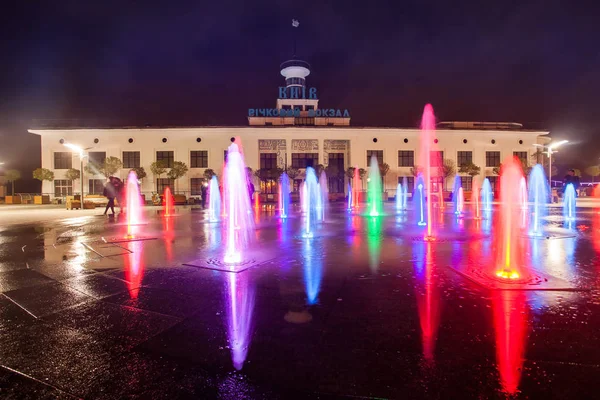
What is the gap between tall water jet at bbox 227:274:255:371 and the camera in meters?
2.63

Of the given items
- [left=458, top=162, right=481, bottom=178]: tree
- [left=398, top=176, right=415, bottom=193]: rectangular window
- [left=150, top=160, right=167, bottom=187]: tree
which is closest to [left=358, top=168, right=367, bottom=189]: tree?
[left=398, top=176, right=415, bottom=193]: rectangular window

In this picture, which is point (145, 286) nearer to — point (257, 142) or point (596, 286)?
point (596, 286)

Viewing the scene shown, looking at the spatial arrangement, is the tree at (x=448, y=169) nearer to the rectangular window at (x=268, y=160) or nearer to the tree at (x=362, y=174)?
the tree at (x=362, y=174)

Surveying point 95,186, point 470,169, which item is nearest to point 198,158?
point 95,186

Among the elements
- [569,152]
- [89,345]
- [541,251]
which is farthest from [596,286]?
[569,152]

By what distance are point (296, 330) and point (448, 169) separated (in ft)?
122

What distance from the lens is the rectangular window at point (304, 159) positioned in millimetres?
37750

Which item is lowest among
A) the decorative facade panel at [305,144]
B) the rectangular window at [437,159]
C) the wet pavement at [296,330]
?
the wet pavement at [296,330]

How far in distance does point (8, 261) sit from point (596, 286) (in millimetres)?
9195

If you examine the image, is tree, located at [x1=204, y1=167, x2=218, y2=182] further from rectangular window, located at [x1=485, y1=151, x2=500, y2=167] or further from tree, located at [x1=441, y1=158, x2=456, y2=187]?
rectangular window, located at [x1=485, y1=151, x2=500, y2=167]

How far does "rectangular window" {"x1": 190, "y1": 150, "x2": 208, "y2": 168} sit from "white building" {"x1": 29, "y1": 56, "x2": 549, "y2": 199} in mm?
104

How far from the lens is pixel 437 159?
1512 inches

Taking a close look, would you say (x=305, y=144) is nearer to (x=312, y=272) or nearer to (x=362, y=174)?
(x=362, y=174)

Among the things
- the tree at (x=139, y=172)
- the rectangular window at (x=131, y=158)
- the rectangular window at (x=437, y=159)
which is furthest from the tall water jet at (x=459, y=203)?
the rectangular window at (x=131, y=158)
